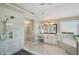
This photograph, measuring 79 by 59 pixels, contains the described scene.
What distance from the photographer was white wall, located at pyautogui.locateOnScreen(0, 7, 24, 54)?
1.82 m

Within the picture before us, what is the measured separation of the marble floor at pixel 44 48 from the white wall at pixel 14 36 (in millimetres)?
196

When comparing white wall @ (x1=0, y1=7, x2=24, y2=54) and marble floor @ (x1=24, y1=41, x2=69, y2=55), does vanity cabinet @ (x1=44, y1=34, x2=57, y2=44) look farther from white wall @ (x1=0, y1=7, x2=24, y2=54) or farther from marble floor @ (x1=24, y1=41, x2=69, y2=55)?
white wall @ (x1=0, y1=7, x2=24, y2=54)

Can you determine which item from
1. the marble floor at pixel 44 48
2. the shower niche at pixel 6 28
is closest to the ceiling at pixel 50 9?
the shower niche at pixel 6 28

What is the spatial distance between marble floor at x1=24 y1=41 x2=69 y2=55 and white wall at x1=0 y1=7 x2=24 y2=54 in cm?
20

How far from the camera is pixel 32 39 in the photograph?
1.90 meters

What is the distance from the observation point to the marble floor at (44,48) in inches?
72.8

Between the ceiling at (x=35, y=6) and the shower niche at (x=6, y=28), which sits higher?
the ceiling at (x=35, y=6)

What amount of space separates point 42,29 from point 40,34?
0.12m

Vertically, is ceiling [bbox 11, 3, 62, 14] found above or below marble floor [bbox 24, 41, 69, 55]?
above

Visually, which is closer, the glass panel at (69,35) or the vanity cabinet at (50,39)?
the glass panel at (69,35)

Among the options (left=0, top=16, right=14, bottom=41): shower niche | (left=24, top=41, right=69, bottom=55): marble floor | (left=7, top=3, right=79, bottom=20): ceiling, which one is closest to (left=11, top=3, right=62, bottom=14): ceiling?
(left=7, top=3, right=79, bottom=20): ceiling

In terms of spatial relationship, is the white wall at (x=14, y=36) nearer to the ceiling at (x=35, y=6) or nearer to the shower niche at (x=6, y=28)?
the shower niche at (x=6, y=28)

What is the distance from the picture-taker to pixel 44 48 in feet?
6.17
